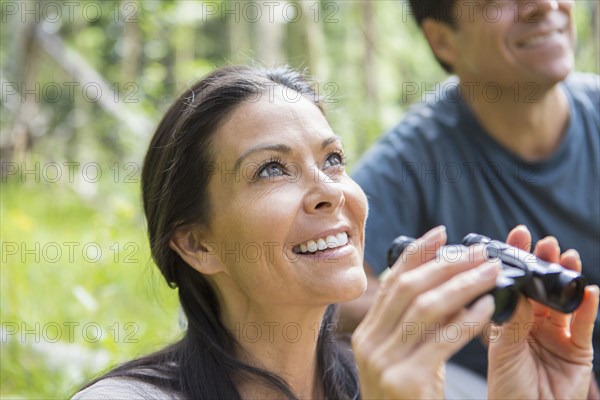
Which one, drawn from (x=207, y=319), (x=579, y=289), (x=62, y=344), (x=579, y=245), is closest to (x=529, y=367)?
(x=579, y=289)

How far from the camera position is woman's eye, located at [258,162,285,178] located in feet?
6.85

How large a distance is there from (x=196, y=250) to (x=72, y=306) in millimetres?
2393

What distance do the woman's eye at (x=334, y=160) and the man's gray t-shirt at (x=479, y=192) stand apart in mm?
959

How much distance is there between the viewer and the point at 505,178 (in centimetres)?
324

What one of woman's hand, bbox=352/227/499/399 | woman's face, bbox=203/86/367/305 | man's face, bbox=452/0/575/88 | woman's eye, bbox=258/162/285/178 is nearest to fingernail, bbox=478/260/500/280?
woman's hand, bbox=352/227/499/399

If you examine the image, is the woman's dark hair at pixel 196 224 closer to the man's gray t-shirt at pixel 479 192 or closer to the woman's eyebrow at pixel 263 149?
the woman's eyebrow at pixel 263 149

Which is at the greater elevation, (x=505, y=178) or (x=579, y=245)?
(x=505, y=178)

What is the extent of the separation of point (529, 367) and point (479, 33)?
1747 mm

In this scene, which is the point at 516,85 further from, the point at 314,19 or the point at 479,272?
the point at 314,19

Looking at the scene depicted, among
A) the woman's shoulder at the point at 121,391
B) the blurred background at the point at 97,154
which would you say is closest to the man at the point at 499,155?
the blurred background at the point at 97,154

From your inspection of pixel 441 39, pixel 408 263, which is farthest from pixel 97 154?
pixel 408 263

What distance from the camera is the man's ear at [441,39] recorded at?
341cm

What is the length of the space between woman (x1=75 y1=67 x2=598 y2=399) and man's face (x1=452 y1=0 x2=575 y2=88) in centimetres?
116

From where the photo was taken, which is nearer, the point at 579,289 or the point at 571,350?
the point at 579,289
